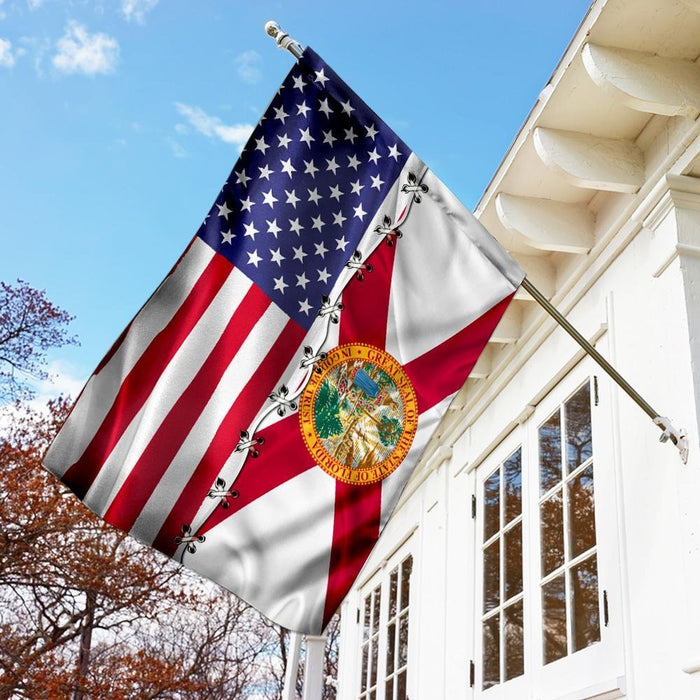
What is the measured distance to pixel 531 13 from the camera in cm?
1090

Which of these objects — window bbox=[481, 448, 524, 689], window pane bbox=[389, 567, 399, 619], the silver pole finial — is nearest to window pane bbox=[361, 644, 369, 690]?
window pane bbox=[389, 567, 399, 619]

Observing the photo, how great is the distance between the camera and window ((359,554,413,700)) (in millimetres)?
6363

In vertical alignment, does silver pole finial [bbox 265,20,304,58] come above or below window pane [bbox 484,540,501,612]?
above

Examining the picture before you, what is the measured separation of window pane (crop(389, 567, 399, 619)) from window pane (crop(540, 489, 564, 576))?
297 cm

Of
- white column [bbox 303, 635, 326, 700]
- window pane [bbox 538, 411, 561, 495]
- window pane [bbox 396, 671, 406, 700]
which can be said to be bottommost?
white column [bbox 303, 635, 326, 700]

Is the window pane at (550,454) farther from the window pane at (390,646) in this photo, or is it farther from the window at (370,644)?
the window at (370,644)

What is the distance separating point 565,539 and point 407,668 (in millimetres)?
2660

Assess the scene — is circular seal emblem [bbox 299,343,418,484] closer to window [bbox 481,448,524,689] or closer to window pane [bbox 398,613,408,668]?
window [bbox 481,448,524,689]

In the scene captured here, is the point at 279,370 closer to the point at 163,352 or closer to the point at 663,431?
the point at 163,352

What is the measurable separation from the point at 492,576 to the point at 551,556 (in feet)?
2.61

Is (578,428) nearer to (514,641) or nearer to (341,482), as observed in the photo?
(514,641)

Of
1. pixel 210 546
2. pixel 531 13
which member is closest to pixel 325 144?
pixel 210 546

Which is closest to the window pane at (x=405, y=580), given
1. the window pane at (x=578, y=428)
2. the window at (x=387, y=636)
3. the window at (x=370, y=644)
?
the window at (x=387, y=636)

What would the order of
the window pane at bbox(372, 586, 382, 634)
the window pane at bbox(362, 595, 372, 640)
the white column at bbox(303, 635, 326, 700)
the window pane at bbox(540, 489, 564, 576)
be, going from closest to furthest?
the window pane at bbox(540, 489, 564, 576)
the white column at bbox(303, 635, 326, 700)
the window pane at bbox(372, 586, 382, 634)
the window pane at bbox(362, 595, 372, 640)
